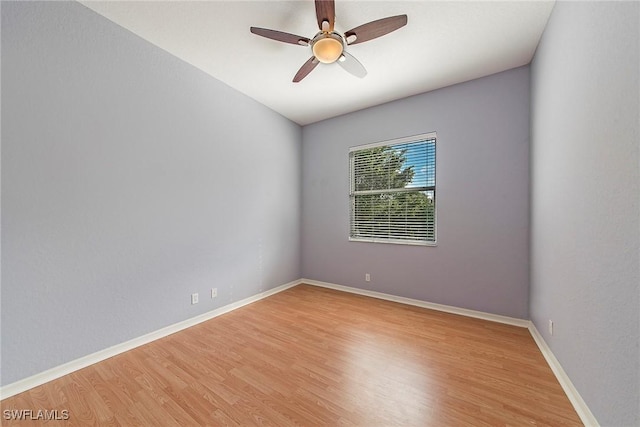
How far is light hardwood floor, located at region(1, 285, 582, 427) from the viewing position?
1364mm

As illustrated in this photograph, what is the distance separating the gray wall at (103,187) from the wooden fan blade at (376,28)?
1828mm

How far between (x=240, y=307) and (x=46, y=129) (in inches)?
96.7

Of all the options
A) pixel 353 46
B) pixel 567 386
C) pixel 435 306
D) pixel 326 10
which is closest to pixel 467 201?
pixel 435 306

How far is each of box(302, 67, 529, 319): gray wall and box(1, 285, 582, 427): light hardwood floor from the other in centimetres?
48

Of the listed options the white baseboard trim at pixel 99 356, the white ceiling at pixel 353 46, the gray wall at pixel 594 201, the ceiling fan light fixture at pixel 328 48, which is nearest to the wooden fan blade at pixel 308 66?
the ceiling fan light fixture at pixel 328 48

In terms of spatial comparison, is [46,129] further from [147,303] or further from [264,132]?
[264,132]

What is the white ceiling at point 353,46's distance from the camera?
6.00 feet

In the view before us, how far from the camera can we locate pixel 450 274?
9.40ft

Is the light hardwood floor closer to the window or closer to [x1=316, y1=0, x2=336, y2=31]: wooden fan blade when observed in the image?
the window

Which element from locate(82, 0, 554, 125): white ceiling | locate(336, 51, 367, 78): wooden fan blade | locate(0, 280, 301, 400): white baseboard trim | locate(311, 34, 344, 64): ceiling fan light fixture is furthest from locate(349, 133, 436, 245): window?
locate(0, 280, 301, 400): white baseboard trim

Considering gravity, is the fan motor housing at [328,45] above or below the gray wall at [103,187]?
above

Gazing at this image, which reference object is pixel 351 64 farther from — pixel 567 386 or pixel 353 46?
pixel 567 386

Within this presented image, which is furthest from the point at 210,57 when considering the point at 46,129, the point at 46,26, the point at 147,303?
the point at 147,303

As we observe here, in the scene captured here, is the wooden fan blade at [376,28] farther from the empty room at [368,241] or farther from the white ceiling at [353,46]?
the white ceiling at [353,46]
